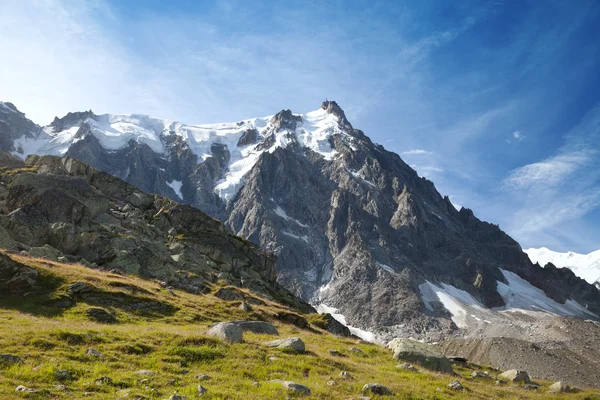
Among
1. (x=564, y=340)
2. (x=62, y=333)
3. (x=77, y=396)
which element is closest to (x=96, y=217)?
(x=62, y=333)

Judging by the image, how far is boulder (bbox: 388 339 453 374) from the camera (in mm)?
23984

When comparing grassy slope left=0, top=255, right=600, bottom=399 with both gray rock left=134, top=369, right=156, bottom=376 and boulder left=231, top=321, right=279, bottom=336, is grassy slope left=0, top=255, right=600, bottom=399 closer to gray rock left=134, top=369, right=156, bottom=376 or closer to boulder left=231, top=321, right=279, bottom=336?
gray rock left=134, top=369, right=156, bottom=376

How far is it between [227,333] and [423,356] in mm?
12706

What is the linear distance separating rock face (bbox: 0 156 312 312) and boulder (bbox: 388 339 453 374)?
767 inches

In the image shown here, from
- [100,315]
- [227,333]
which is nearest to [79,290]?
[100,315]

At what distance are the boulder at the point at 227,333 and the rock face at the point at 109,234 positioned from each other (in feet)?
30.8

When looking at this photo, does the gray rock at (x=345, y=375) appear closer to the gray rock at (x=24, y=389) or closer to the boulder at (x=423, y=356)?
the boulder at (x=423, y=356)

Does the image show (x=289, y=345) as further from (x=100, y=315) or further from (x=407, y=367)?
(x=100, y=315)

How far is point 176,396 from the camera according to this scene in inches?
452

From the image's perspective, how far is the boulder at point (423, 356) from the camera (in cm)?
2398

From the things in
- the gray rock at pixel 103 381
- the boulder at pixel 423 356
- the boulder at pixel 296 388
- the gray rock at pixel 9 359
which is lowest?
the gray rock at pixel 9 359

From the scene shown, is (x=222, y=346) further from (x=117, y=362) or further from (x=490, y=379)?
(x=490, y=379)

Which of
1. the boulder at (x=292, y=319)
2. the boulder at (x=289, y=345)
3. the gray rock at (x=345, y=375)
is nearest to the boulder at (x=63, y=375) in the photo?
the boulder at (x=289, y=345)

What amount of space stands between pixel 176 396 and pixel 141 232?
50.1m
